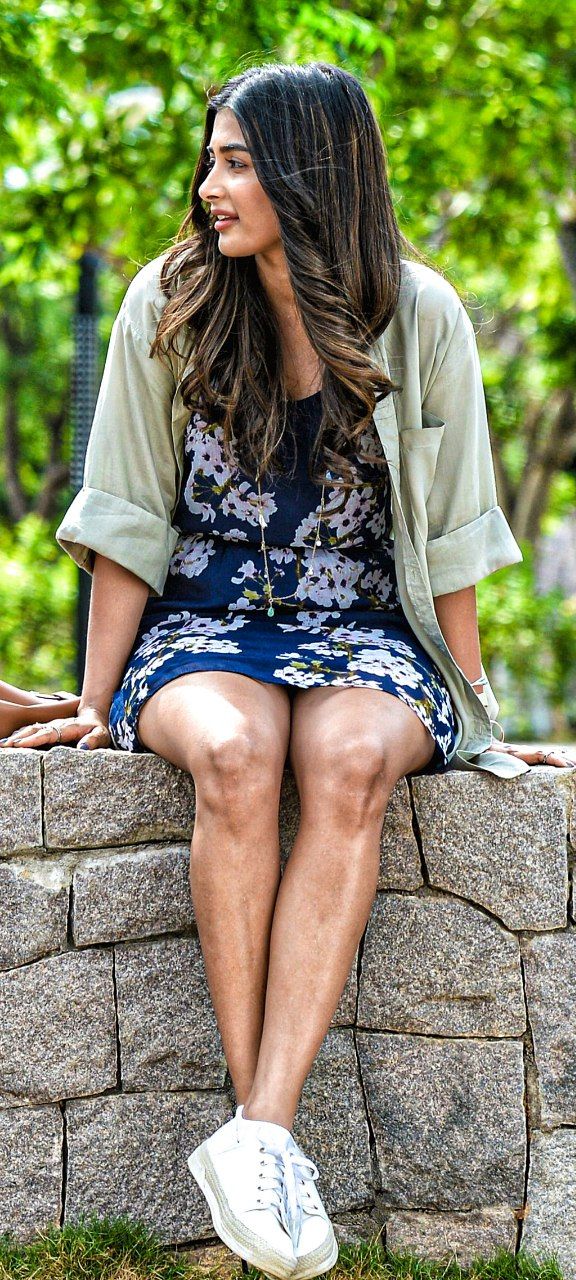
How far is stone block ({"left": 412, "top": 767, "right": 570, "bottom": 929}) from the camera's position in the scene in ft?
7.74

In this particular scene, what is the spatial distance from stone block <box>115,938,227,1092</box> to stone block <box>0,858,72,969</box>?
4.7 inches

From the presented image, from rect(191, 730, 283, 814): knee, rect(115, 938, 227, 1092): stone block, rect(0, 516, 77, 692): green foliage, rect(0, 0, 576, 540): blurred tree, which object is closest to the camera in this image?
rect(191, 730, 283, 814): knee

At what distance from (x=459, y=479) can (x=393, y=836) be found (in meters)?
0.69

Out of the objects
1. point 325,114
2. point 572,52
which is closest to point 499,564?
point 325,114

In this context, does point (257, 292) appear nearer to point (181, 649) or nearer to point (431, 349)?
point (431, 349)

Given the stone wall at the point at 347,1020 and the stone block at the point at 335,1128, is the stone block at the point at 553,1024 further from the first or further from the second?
the stone block at the point at 335,1128

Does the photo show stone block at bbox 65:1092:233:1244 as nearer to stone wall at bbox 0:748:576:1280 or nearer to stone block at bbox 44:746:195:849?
stone wall at bbox 0:748:576:1280

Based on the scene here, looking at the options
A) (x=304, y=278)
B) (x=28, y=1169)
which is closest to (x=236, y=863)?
(x=28, y=1169)

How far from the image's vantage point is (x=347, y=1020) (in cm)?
236

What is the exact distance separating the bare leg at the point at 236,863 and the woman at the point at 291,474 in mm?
65

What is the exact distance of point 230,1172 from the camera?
190 centimetres

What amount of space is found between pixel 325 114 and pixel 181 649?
0.99 m

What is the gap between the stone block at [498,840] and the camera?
236 cm

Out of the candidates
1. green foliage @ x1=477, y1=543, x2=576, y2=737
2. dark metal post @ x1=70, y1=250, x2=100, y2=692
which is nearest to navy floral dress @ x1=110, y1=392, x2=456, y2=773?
dark metal post @ x1=70, y1=250, x2=100, y2=692
